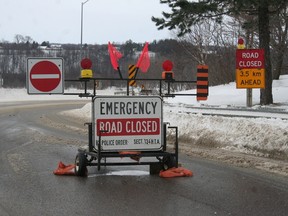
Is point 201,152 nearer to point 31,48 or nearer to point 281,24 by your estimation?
point 281,24

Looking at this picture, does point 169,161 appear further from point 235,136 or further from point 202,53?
point 202,53

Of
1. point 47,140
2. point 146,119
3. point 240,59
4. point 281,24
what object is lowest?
point 47,140

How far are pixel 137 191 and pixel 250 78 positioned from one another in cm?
1114

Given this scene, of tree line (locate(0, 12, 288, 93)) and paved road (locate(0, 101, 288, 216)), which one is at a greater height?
tree line (locate(0, 12, 288, 93))

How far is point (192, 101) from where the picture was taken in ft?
80.7

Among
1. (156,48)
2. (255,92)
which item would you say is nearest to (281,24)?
(255,92)

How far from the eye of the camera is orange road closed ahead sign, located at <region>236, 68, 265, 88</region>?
17.3 m

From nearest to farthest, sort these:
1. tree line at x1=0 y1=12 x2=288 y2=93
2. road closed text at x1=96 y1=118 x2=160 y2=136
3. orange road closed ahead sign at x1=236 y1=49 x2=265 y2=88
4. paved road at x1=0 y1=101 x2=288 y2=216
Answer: paved road at x1=0 y1=101 x2=288 y2=216
road closed text at x1=96 y1=118 x2=160 y2=136
orange road closed ahead sign at x1=236 y1=49 x2=265 y2=88
tree line at x1=0 y1=12 x2=288 y2=93

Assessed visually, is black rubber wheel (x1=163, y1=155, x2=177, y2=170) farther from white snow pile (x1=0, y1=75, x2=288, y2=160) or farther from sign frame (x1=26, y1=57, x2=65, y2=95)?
white snow pile (x1=0, y1=75, x2=288, y2=160)

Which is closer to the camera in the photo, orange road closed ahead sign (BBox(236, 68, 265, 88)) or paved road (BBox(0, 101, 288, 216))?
paved road (BBox(0, 101, 288, 216))

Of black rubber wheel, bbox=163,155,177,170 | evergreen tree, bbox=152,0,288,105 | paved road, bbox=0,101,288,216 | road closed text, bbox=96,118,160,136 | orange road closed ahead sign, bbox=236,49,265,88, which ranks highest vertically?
evergreen tree, bbox=152,0,288,105

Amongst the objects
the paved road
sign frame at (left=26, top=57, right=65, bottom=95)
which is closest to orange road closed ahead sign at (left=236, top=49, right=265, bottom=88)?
the paved road

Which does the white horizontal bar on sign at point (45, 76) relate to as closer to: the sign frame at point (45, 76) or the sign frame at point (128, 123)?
the sign frame at point (45, 76)

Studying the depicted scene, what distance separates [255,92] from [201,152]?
14215mm
